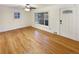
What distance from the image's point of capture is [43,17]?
6668mm

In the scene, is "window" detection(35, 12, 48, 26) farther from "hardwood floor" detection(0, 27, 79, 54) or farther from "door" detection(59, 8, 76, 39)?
"door" detection(59, 8, 76, 39)

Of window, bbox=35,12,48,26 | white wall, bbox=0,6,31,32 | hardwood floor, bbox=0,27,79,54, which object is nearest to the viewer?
hardwood floor, bbox=0,27,79,54

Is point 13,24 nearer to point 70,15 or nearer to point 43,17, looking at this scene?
point 70,15

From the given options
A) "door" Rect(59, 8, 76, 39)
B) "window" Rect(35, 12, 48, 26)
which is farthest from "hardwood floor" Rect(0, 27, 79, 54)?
"window" Rect(35, 12, 48, 26)

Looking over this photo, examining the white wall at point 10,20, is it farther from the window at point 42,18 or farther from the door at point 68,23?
the window at point 42,18

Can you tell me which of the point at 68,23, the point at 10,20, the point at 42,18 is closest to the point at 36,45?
the point at 10,20

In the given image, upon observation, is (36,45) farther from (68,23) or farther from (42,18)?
(42,18)

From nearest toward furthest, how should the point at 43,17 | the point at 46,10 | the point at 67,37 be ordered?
the point at 67,37 → the point at 46,10 → the point at 43,17

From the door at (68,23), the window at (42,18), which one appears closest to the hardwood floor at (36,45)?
the door at (68,23)

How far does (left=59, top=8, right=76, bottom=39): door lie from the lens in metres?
4.48

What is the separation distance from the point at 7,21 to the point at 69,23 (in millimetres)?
2593

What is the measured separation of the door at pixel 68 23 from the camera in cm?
448
